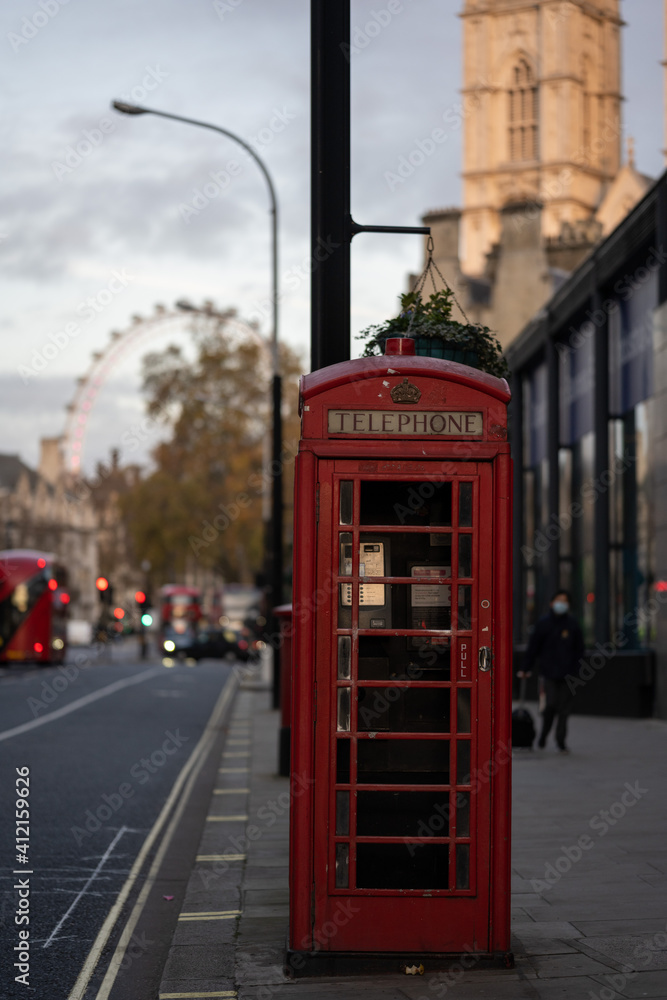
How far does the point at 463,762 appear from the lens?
19.2 ft

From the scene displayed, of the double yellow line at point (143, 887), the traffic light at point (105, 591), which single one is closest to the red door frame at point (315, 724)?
the double yellow line at point (143, 887)

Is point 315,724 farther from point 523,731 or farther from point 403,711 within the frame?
point 523,731

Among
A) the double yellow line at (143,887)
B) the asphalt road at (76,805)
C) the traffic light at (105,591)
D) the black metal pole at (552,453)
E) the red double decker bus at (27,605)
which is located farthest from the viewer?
the red double decker bus at (27,605)

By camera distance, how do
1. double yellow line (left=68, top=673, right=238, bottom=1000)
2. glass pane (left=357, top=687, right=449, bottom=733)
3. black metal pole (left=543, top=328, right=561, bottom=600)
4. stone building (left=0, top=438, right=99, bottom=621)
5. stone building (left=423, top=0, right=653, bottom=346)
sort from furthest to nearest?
stone building (left=0, top=438, right=99, bottom=621) < stone building (left=423, top=0, right=653, bottom=346) < black metal pole (left=543, top=328, right=561, bottom=600) < double yellow line (left=68, top=673, right=238, bottom=1000) < glass pane (left=357, top=687, right=449, bottom=733)

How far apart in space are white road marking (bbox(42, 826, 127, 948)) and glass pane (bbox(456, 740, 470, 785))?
231 centimetres

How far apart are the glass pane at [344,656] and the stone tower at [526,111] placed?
98206 mm

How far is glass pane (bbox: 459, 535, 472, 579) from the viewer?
5879 mm

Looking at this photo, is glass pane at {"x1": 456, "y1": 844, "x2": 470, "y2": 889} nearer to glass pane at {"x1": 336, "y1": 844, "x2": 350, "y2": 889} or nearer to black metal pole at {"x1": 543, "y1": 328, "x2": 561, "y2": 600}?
glass pane at {"x1": 336, "y1": 844, "x2": 350, "y2": 889}

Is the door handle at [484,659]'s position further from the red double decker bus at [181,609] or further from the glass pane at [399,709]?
the red double decker bus at [181,609]

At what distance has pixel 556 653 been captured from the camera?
1481cm

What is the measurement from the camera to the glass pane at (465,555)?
5.88 m

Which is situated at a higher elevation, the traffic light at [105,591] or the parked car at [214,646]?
the traffic light at [105,591]

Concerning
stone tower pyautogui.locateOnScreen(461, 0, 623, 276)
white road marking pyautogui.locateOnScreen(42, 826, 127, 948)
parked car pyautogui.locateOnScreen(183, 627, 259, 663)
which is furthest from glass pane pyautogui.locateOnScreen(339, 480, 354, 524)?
stone tower pyautogui.locateOnScreen(461, 0, 623, 276)

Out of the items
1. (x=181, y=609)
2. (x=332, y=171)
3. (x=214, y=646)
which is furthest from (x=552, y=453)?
(x=181, y=609)
